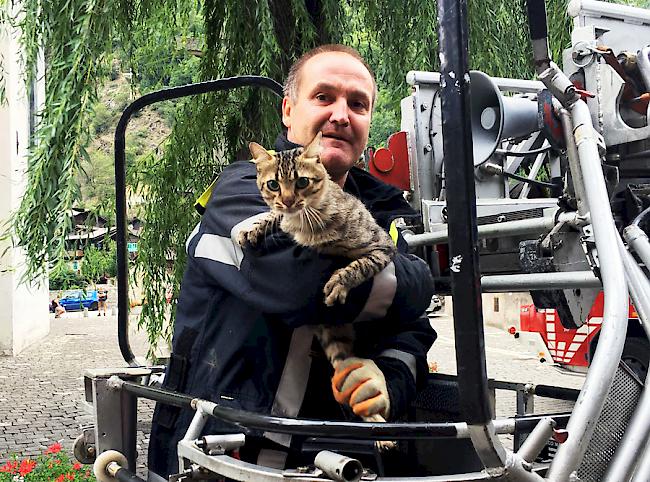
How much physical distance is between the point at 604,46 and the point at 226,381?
1.53 metres

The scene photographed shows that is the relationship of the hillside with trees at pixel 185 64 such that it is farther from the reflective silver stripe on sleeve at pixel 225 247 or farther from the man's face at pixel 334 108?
the reflective silver stripe on sleeve at pixel 225 247

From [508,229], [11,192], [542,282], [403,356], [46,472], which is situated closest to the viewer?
[403,356]

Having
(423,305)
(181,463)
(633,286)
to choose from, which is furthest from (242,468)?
(633,286)

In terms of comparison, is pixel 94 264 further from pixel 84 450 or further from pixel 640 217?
pixel 640 217

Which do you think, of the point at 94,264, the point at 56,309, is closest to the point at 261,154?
the point at 94,264

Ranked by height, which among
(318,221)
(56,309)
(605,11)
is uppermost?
(605,11)

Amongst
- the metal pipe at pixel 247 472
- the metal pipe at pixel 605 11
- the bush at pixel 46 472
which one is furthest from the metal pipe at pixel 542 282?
the bush at pixel 46 472

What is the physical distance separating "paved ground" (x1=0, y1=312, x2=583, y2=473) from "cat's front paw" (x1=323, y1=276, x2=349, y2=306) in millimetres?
1214

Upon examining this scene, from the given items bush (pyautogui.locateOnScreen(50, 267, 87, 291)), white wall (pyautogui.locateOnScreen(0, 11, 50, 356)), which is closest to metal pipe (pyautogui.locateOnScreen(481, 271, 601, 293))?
bush (pyautogui.locateOnScreen(50, 267, 87, 291))

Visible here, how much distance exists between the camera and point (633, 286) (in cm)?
183

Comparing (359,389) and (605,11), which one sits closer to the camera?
(359,389)

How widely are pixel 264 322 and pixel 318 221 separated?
279 mm

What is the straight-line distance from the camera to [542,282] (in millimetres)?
2199

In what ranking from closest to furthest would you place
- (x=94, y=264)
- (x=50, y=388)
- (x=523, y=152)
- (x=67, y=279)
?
(x=523, y=152)
(x=67, y=279)
(x=94, y=264)
(x=50, y=388)
